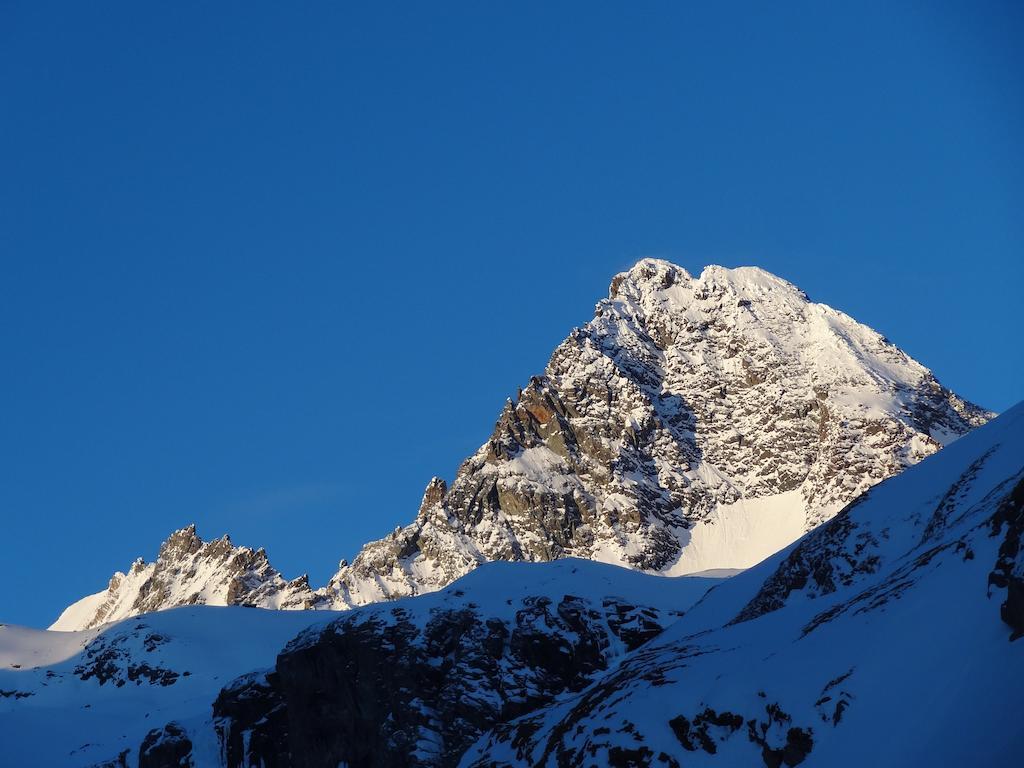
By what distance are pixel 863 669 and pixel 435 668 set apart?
4431cm

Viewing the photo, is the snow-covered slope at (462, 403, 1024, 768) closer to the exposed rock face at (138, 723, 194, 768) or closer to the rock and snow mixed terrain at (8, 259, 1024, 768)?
the rock and snow mixed terrain at (8, 259, 1024, 768)

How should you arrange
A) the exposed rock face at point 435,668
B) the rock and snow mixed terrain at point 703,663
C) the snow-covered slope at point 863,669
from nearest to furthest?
the snow-covered slope at point 863,669
the rock and snow mixed terrain at point 703,663
the exposed rock face at point 435,668

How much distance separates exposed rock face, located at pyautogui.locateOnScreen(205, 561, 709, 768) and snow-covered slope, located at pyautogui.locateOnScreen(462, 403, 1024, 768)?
1511 cm

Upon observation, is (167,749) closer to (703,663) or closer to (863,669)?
(703,663)

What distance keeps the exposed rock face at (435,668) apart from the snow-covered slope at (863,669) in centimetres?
1511

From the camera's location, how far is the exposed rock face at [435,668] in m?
89.8

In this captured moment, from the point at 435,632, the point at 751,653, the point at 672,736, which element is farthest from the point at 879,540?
the point at 435,632

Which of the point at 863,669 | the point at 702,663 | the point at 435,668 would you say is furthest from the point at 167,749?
the point at 863,669

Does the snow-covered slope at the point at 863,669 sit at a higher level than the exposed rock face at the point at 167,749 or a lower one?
lower

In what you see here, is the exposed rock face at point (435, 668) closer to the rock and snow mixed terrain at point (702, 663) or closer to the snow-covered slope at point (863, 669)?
the rock and snow mixed terrain at point (702, 663)

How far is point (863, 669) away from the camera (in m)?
53.0

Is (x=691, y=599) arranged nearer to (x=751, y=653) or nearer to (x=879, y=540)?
(x=879, y=540)

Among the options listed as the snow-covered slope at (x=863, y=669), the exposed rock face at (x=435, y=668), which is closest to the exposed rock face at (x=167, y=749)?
the exposed rock face at (x=435, y=668)

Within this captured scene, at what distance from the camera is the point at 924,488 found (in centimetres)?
8231
